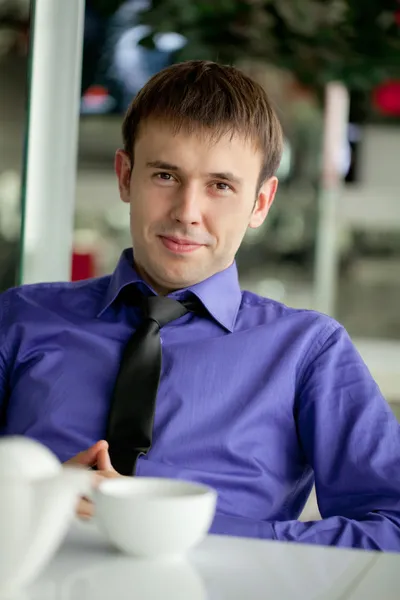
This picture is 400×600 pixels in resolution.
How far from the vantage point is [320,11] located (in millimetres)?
2715

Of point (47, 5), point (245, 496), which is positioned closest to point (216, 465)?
point (245, 496)

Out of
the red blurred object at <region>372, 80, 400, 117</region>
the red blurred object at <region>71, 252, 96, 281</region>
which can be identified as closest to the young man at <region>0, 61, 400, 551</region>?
the red blurred object at <region>71, 252, 96, 281</region>

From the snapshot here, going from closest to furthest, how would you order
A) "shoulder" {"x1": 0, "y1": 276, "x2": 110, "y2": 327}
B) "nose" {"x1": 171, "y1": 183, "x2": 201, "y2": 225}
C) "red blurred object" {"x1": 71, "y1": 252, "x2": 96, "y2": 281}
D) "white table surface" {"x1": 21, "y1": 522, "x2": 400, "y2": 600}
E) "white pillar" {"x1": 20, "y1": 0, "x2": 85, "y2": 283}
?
"white table surface" {"x1": 21, "y1": 522, "x2": 400, "y2": 600} → "nose" {"x1": 171, "y1": 183, "x2": 201, "y2": 225} → "shoulder" {"x1": 0, "y1": 276, "x2": 110, "y2": 327} → "white pillar" {"x1": 20, "y1": 0, "x2": 85, "y2": 283} → "red blurred object" {"x1": 71, "y1": 252, "x2": 96, "y2": 281}

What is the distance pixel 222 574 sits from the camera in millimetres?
862

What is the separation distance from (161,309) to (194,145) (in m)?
0.26

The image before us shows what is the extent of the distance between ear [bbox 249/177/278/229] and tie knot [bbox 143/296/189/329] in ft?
0.66

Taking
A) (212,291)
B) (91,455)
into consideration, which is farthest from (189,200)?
(91,455)

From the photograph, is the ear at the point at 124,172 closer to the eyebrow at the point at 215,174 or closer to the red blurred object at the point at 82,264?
the eyebrow at the point at 215,174

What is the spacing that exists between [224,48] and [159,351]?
1.26 metres

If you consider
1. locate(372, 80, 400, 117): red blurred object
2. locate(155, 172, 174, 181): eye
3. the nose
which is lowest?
the nose

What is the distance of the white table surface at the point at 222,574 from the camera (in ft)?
2.61

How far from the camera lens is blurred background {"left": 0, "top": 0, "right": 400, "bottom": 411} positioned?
7.81ft

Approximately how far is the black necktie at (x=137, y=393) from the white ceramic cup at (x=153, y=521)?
54 cm

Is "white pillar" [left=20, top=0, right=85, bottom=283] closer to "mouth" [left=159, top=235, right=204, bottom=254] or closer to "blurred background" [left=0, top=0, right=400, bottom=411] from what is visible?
"blurred background" [left=0, top=0, right=400, bottom=411]
